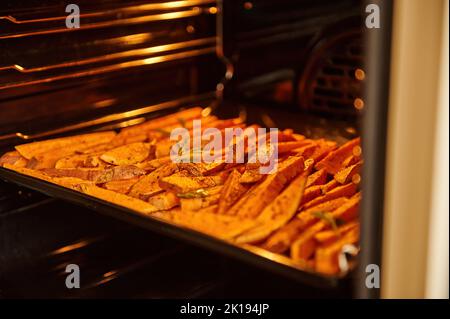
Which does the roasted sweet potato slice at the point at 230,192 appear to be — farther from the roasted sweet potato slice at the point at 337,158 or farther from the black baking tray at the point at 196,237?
the roasted sweet potato slice at the point at 337,158

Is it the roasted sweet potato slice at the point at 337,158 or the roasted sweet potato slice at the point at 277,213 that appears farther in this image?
the roasted sweet potato slice at the point at 337,158

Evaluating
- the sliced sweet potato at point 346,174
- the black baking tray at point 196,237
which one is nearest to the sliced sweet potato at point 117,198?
the black baking tray at point 196,237

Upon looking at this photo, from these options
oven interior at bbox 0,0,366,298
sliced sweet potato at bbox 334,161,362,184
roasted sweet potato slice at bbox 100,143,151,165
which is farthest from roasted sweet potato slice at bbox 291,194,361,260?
roasted sweet potato slice at bbox 100,143,151,165

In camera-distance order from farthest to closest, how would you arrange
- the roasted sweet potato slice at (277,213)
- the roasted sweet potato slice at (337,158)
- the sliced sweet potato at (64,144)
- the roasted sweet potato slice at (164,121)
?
the roasted sweet potato slice at (164,121)
the sliced sweet potato at (64,144)
the roasted sweet potato slice at (337,158)
the roasted sweet potato slice at (277,213)

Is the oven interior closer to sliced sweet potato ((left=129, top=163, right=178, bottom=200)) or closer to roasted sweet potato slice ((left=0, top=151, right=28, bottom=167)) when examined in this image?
roasted sweet potato slice ((left=0, top=151, right=28, bottom=167))

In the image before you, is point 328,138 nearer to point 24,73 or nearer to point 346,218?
point 346,218
